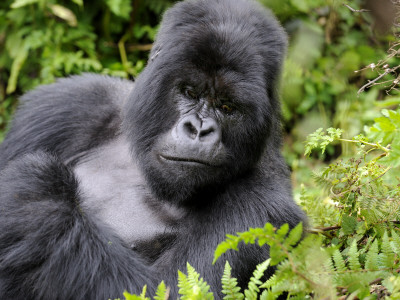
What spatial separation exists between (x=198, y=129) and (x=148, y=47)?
3.51 m

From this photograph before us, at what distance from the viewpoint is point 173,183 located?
2.79 m

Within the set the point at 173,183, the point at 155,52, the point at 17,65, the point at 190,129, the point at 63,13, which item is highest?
the point at 155,52

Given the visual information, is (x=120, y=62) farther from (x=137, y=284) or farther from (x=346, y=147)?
(x=137, y=284)

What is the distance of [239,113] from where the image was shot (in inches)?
111

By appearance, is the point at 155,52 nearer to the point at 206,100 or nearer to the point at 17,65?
the point at 206,100

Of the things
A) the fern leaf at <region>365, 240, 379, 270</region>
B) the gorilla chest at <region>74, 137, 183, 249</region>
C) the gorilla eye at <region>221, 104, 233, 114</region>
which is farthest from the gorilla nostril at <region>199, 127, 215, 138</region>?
the fern leaf at <region>365, 240, 379, 270</region>

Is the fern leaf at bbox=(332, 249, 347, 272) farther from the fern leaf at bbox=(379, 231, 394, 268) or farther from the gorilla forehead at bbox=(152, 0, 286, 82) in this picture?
the gorilla forehead at bbox=(152, 0, 286, 82)

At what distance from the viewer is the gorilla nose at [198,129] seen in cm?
272

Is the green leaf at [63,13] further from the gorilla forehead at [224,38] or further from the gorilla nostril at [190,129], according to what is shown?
the gorilla nostril at [190,129]

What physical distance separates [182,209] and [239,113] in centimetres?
59

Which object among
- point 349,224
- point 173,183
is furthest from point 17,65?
point 349,224

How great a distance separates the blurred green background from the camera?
18.4 ft

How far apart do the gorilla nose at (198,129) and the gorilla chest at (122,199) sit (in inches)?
18.7

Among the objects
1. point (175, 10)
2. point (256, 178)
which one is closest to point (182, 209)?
point (256, 178)
